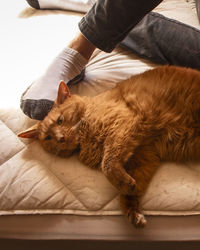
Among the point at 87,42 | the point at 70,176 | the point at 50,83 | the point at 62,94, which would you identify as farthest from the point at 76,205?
the point at 87,42

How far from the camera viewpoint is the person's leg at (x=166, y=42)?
151 cm

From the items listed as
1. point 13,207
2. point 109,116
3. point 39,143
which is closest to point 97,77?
point 109,116

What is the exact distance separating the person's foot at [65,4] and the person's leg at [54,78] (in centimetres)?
79

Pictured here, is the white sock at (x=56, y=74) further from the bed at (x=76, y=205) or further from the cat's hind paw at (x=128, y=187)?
the cat's hind paw at (x=128, y=187)

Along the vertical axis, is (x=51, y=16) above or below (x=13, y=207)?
above

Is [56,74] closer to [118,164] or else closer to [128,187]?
[118,164]

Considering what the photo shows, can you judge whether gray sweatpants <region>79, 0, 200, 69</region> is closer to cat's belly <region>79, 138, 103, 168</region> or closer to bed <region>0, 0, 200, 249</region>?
cat's belly <region>79, 138, 103, 168</region>

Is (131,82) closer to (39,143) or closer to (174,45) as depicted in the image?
(174,45)

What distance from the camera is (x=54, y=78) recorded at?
5.05 ft

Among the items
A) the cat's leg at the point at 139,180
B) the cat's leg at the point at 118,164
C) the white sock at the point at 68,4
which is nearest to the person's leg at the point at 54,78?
the cat's leg at the point at 118,164

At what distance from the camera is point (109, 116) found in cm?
131

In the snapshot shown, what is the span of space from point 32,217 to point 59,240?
169 millimetres

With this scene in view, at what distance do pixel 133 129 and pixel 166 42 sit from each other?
2.22ft

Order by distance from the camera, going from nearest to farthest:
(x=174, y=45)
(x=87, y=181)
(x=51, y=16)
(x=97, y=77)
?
1. (x=87, y=181)
2. (x=174, y=45)
3. (x=97, y=77)
4. (x=51, y=16)
